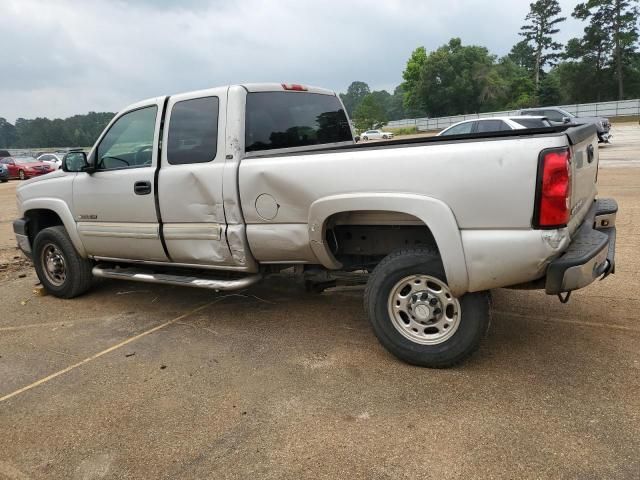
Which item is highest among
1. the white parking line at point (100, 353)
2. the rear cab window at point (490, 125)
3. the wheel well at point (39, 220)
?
the rear cab window at point (490, 125)

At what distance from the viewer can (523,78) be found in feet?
235

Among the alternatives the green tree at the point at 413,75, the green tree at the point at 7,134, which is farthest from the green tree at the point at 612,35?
the green tree at the point at 7,134

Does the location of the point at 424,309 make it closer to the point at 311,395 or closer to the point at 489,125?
the point at 311,395

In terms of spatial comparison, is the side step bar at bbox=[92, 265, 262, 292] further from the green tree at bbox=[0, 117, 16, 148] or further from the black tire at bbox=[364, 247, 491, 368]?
the green tree at bbox=[0, 117, 16, 148]

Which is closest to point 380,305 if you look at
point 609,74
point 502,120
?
point 502,120

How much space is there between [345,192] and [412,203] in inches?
18.4

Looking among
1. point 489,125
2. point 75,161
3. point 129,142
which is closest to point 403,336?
point 129,142

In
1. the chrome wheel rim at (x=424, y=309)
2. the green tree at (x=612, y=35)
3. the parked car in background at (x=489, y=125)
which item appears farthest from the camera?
the green tree at (x=612, y=35)

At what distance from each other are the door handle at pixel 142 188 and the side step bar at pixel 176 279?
765 mm

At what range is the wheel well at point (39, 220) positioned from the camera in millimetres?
5621

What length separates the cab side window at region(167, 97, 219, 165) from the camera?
415 cm

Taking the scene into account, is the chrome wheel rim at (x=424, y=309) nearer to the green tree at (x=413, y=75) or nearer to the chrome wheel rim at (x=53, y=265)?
the chrome wheel rim at (x=53, y=265)

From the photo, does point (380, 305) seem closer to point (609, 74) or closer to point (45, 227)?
point (45, 227)

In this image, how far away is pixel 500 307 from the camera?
452 cm
